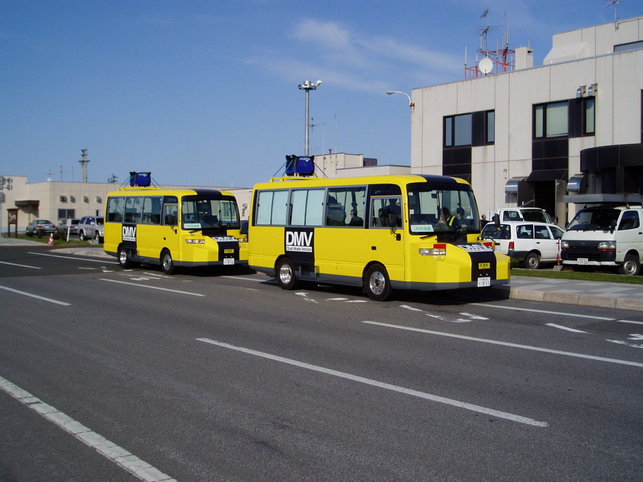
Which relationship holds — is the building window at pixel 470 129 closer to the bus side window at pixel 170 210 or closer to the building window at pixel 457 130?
the building window at pixel 457 130

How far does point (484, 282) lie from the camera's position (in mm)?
13844

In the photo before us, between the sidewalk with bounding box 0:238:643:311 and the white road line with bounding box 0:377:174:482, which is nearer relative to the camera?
the white road line with bounding box 0:377:174:482

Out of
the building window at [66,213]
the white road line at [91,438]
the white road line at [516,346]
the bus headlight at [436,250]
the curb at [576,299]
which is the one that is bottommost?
the white road line at [91,438]

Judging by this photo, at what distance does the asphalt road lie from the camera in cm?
502

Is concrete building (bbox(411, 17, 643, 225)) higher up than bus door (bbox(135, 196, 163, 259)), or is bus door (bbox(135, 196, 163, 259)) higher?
concrete building (bbox(411, 17, 643, 225))

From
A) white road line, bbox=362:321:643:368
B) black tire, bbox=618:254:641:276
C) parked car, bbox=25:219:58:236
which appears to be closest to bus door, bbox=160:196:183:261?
white road line, bbox=362:321:643:368

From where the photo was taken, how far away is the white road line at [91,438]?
486 centimetres

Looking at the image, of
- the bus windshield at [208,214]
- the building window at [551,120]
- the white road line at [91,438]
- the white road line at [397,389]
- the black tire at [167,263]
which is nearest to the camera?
the white road line at [91,438]

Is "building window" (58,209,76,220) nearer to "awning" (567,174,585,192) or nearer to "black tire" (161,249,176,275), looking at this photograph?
"black tire" (161,249,176,275)

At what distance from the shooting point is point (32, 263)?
27.4 meters

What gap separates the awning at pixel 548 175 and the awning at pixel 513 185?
53cm

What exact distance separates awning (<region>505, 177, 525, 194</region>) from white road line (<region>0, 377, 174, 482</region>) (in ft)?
92.8

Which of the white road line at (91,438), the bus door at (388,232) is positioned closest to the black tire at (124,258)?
the bus door at (388,232)

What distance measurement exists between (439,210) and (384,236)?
1305 millimetres
